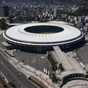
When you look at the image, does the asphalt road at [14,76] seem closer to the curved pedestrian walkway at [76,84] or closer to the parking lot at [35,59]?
the parking lot at [35,59]

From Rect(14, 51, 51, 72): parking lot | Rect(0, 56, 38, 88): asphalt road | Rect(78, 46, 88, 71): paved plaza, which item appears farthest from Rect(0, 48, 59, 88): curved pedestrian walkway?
Rect(78, 46, 88, 71): paved plaza

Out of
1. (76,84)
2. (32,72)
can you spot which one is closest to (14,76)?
(32,72)

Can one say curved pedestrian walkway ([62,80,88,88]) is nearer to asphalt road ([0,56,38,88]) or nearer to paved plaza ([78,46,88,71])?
asphalt road ([0,56,38,88])

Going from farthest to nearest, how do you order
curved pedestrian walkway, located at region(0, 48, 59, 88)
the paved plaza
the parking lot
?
the paved plaza < the parking lot < curved pedestrian walkway, located at region(0, 48, 59, 88)

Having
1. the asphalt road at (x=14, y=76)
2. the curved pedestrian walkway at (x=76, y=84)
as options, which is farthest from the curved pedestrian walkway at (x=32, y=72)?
the curved pedestrian walkway at (x=76, y=84)

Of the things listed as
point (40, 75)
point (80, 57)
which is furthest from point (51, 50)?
point (40, 75)

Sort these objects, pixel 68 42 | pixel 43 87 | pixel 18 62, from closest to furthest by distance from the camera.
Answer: pixel 43 87 < pixel 18 62 < pixel 68 42

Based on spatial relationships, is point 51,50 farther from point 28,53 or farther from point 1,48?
point 1,48

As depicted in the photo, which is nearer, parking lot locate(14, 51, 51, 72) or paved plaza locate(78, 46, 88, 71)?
parking lot locate(14, 51, 51, 72)
